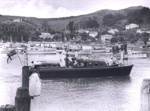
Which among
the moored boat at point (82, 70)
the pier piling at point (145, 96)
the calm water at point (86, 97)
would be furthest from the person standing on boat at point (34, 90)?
the moored boat at point (82, 70)

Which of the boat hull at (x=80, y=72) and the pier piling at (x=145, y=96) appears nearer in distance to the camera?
the pier piling at (x=145, y=96)

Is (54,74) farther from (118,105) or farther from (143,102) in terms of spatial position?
(143,102)

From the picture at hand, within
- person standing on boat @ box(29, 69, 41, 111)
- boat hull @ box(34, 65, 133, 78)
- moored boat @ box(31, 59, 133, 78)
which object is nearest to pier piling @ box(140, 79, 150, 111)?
person standing on boat @ box(29, 69, 41, 111)

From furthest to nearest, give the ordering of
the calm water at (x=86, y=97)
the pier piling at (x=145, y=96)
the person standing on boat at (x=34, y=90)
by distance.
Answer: the calm water at (x=86, y=97)
the person standing on boat at (x=34, y=90)
the pier piling at (x=145, y=96)

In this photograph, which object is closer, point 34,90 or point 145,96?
point 145,96

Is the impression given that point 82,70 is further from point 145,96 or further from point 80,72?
point 145,96

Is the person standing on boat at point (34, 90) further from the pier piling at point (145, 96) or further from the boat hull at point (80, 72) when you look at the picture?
the boat hull at point (80, 72)

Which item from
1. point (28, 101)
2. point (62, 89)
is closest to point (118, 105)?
point (62, 89)

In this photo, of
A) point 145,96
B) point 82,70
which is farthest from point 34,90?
point 82,70
